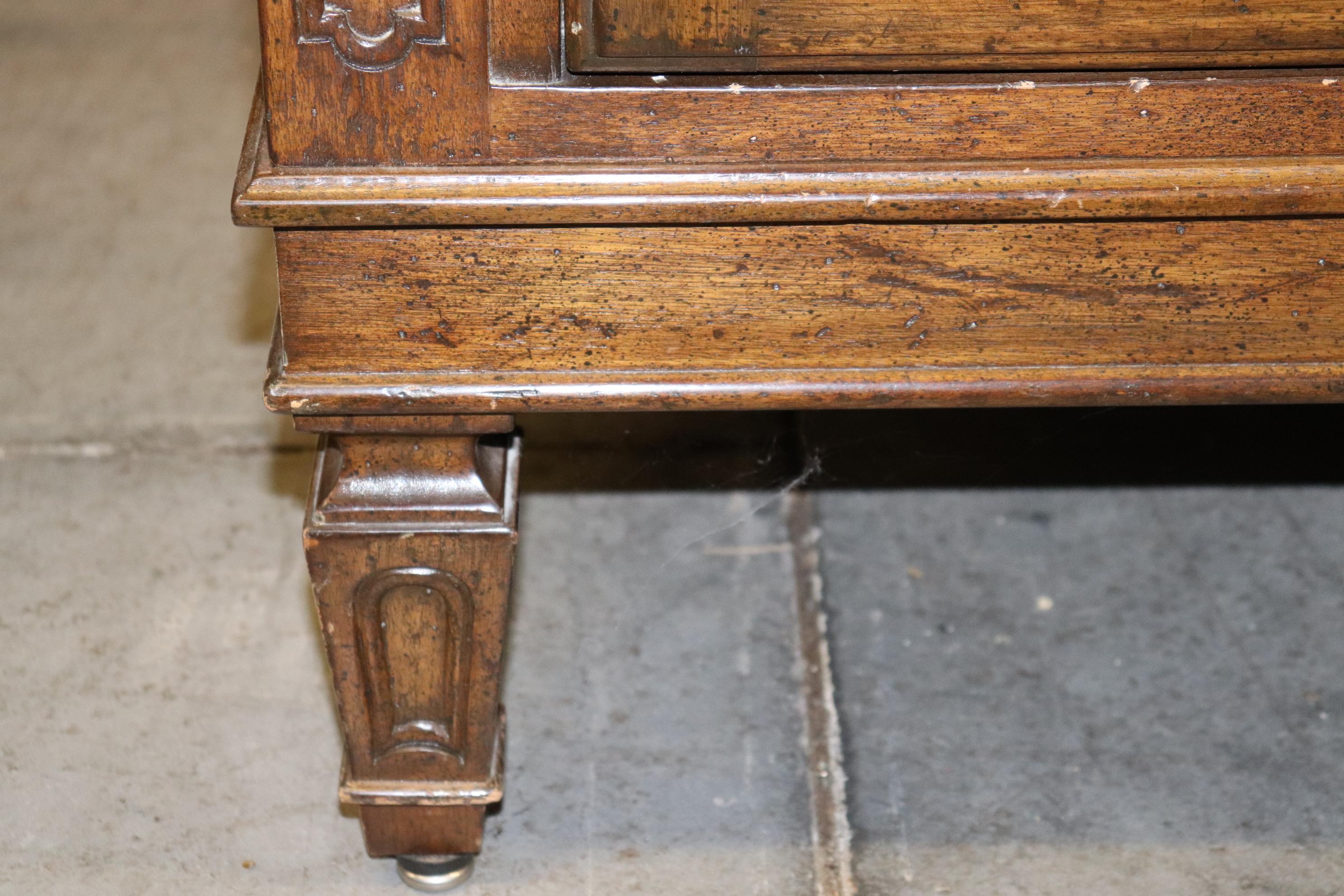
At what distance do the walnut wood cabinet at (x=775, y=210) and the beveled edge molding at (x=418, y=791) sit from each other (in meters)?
0.32

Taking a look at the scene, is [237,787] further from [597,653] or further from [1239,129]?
[1239,129]

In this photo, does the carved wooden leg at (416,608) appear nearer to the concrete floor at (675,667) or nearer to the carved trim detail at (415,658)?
the carved trim detail at (415,658)

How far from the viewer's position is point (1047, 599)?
1863 millimetres

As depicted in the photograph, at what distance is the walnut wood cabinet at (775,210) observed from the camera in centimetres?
93

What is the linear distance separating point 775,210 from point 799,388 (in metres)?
0.15

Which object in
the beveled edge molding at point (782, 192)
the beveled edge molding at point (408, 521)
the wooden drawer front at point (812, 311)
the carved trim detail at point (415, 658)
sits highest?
the beveled edge molding at point (782, 192)

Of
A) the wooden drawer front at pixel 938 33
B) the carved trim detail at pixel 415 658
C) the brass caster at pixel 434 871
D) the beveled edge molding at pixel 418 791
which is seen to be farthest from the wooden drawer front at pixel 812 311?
the brass caster at pixel 434 871

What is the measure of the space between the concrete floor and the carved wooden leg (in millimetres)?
205

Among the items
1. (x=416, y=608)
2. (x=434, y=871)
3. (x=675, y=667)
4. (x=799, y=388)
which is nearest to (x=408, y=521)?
(x=416, y=608)

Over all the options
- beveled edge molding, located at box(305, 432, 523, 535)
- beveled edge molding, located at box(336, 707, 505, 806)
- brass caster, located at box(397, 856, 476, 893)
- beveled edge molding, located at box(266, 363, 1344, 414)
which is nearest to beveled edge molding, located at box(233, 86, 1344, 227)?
beveled edge molding, located at box(266, 363, 1344, 414)

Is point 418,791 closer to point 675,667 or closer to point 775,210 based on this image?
point 675,667

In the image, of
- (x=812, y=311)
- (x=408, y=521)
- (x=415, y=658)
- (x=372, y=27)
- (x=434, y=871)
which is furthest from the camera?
(x=434, y=871)

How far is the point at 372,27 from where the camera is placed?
91 cm

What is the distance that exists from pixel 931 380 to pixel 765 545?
3.03 feet
